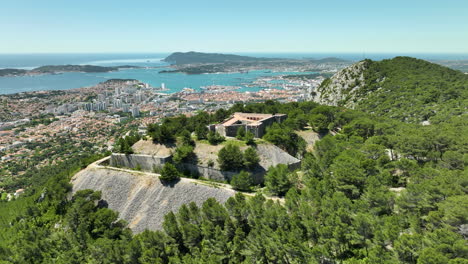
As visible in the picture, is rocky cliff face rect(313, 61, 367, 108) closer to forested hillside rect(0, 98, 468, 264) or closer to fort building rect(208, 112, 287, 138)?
fort building rect(208, 112, 287, 138)

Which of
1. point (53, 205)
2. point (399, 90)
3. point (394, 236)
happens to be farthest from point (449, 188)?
point (399, 90)

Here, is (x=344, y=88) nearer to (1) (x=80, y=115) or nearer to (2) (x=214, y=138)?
(2) (x=214, y=138)

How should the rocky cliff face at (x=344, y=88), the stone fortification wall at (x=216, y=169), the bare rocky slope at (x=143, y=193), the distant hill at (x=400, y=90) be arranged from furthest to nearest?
the rocky cliff face at (x=344, y=88) < the distant hill at (x=400, y=90) < the stone fortification wall at (x=216, y=169) < the bare rocky slope at (x=143, y=193)

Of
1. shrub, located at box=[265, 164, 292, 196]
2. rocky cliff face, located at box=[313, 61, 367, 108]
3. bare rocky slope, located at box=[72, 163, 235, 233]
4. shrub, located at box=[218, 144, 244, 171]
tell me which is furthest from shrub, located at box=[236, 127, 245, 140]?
rocky cliff face, located at box=[313, 61, 367, 108]

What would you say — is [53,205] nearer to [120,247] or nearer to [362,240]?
[120,247]

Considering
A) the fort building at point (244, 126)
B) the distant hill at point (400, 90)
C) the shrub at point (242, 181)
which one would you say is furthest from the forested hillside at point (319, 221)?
the distant hill at point (400, 90)

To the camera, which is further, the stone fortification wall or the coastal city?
the coastal city

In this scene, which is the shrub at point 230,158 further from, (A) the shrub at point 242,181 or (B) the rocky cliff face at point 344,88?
(B) the rocky cliff face at point 344,88
